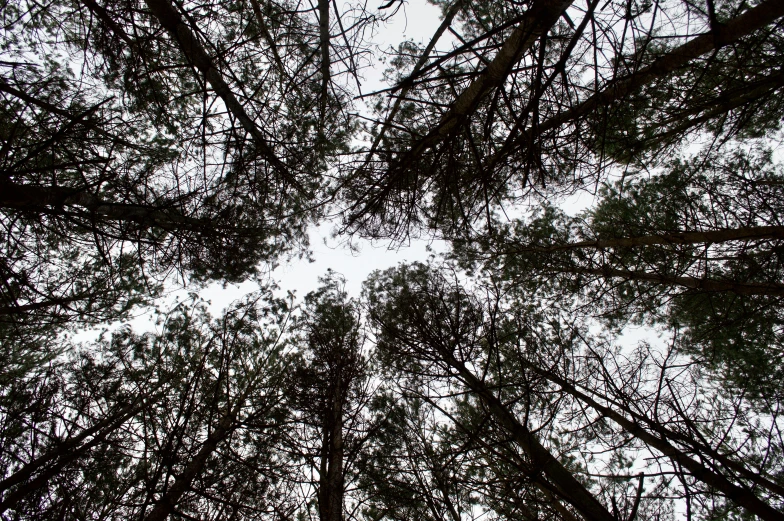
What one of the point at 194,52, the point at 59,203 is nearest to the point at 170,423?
the point at 59,203

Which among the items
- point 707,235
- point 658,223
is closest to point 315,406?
point 707,235

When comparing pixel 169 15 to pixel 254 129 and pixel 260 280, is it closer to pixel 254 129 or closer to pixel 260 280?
pixel 254 129

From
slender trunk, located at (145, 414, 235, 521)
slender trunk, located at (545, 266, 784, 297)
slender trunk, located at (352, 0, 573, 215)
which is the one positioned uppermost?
slender trunk, located at (545, 266, 784, 297)

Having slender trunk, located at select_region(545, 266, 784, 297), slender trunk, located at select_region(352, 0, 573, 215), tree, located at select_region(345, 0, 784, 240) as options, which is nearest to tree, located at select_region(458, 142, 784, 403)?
slender trunk, located at select_region(545, 266, 784, 297)

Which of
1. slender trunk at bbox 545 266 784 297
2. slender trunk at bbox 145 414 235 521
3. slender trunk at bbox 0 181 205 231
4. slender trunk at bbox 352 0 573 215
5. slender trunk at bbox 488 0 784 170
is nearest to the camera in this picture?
slender trunk at bbox 352 0 573 215

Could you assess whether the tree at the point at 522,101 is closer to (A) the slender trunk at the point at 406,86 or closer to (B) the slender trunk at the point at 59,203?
(A) the slender trunk at the point at 406,86

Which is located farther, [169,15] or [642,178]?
[642,178]

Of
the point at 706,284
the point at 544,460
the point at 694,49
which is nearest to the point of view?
the point at 694,49

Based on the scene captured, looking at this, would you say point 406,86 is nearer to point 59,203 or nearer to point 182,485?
Answer: point 59,203

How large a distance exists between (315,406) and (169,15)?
16.8 ft

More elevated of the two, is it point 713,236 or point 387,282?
point 387,282

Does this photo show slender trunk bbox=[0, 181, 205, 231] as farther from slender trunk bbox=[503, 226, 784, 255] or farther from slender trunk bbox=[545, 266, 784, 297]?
slender trunk bbox=[545, 266, 784, 297]

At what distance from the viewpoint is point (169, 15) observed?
2717mm

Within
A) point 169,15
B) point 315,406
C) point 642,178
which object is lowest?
point 315,406
